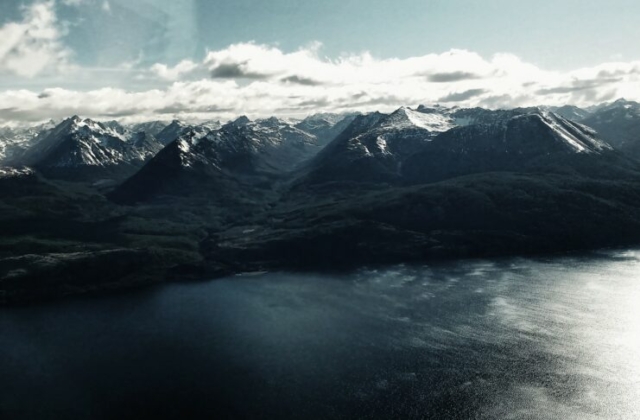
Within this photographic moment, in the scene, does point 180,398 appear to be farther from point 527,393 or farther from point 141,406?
point 527,393

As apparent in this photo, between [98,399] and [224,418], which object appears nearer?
[224,418]

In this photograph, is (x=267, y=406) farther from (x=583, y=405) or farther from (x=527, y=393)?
(x=583, y=405)

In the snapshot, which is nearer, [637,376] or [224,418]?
[224,418]

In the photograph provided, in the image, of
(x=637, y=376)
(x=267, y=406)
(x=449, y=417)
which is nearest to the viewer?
(x=449, y=417)

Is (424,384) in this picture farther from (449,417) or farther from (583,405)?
(583,405)

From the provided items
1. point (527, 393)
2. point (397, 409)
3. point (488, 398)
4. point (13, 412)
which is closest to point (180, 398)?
point (13, 412)

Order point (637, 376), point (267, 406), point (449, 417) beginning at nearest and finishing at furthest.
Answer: point (449, 417), point (267, 406), point (637, 376)

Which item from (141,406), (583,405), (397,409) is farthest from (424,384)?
(141,406)
